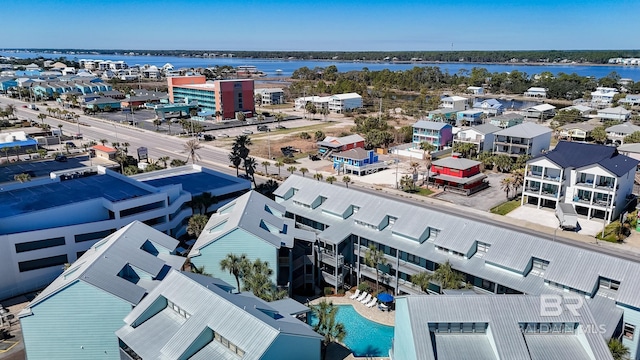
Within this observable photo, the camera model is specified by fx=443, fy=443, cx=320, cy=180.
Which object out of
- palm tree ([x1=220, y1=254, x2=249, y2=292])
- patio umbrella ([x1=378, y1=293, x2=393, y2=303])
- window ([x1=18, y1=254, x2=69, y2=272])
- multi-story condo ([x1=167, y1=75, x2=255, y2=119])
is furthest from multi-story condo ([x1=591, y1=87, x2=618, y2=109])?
window ([x1=18, y1=254, x2=69, y2=272])

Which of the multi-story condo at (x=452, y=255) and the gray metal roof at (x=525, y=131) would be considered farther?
the gray metal roof at (x=525, y=131)

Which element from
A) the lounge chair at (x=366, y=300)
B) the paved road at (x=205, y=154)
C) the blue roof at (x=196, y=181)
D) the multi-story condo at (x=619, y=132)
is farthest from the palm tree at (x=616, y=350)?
the multi-story condo at (x=619, y=132)

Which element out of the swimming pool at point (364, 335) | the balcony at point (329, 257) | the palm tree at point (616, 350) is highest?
the palm tree at point (616, 350)

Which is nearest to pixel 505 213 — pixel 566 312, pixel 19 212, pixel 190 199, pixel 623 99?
pixel 566 312

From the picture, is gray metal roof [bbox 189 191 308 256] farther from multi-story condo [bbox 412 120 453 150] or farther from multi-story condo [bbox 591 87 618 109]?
multi-story condo [bbox 591 87 618 109]

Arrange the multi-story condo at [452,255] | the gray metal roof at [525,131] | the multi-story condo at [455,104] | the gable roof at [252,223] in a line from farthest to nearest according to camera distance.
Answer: the multi-story condo at [455,104]
the gray metal roof at [525,131]
the gable roof at [252,223]
the multi-story condo at [452,255]

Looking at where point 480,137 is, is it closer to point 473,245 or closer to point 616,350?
point 473,245

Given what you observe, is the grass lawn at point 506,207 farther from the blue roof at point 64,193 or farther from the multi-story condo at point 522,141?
the blue roof at point 64,193

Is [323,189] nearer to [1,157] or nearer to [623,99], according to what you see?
[1,157]
